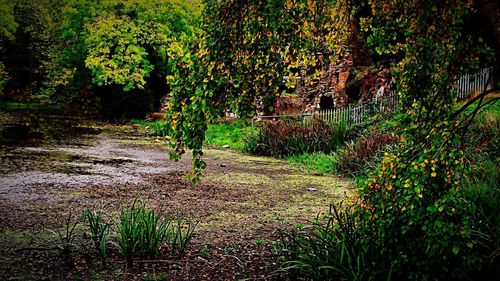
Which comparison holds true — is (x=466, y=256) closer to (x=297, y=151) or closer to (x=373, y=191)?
(x=373, y=191)

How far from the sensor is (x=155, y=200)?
707 centimetres

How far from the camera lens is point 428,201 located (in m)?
3.13

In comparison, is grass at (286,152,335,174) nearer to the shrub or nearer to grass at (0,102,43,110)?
the shrub

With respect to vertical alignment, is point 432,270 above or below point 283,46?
below

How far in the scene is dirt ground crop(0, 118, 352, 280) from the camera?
4.33m

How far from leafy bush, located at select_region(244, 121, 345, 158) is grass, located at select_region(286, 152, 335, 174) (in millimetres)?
406

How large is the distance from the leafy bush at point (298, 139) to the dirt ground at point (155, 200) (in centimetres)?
65

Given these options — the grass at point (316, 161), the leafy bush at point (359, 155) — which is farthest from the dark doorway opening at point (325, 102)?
the leafy bush at point (359, 155)

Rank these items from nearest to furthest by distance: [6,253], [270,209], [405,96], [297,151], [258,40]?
[258,40] < [405,96] < [6,253] < [270,209] < [297,151]

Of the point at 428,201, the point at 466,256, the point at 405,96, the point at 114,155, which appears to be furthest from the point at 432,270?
the point at 114,155

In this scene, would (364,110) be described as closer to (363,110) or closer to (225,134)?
(363,110)

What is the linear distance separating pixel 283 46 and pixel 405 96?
1047 mm

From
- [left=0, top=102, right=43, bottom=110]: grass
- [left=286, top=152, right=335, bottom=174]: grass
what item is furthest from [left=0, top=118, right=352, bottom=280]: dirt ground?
[left=0, top=102, right=43, bottom=110]: grass

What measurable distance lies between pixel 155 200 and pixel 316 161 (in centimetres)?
582
